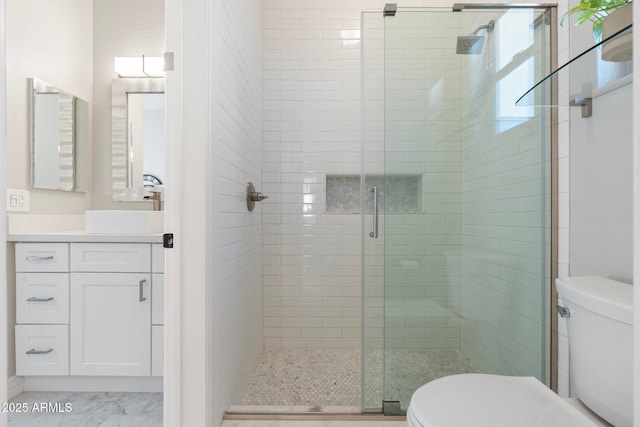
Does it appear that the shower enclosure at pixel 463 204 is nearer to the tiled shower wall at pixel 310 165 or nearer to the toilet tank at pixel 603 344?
the toilet tank at pixel 603 344

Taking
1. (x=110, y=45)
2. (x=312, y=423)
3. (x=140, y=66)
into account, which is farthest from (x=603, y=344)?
(x=110, y=45)

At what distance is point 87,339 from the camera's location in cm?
186

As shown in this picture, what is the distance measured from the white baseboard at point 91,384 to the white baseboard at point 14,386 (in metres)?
0.02

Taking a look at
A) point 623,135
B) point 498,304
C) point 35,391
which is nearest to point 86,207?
point 35,391

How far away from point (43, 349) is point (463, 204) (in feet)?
7.41

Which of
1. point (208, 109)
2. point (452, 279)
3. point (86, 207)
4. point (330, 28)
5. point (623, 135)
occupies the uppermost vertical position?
point (330, 28)

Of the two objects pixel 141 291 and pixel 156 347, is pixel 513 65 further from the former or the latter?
pixel 156 347

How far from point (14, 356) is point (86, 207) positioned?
973mm

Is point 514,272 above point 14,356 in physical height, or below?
above

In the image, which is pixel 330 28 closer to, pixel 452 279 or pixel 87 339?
pixel 452 279

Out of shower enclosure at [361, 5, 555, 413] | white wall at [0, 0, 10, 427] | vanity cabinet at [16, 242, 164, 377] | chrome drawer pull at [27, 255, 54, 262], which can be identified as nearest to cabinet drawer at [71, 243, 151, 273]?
vanity cabinet at [16, 242, 164, 377]

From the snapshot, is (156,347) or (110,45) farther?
(110,45)

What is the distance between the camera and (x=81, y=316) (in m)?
1.85

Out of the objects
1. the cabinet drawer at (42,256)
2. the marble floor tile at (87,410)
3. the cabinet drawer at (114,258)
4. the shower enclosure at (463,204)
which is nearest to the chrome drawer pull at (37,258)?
the cabinet drawer at (42,256)
